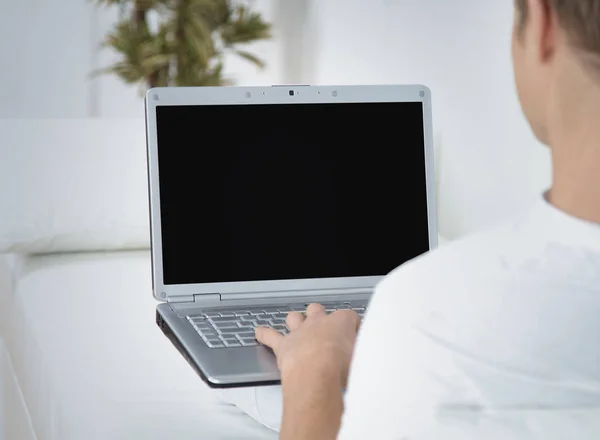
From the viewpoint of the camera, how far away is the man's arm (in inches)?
25.2

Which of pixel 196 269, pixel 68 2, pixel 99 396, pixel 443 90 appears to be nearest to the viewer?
pixel 99 396

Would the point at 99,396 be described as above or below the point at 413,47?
below

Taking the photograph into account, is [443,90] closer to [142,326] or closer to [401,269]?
[142,326]

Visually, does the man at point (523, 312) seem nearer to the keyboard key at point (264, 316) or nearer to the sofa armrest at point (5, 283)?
the keyboard key at point (264, 316)

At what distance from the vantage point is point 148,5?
3.46 m

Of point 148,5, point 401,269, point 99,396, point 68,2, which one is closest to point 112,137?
point 99,396

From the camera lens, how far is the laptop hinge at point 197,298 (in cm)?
125

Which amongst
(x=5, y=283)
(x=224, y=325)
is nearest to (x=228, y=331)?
(x=224, y=325)

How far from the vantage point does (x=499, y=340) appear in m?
0.45

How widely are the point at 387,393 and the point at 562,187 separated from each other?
139 millimetres

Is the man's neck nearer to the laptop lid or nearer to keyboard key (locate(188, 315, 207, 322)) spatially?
keyboard key (locate(188, 315, 207, 322))

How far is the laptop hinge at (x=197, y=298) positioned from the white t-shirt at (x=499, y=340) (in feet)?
2.61

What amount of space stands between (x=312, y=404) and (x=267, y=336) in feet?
1.08

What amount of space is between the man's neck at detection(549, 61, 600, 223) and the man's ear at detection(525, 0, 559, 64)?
0.02 m
